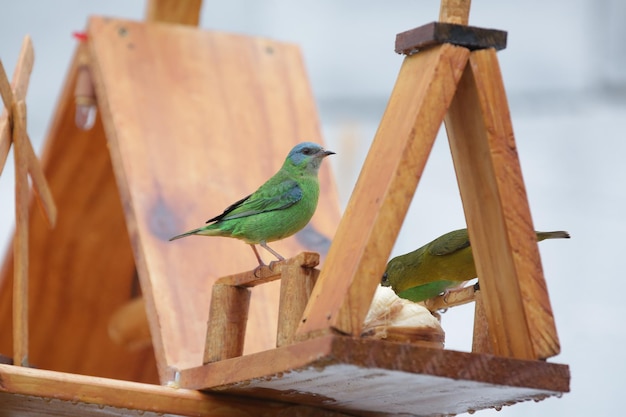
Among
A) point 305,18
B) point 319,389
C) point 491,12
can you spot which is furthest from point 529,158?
point 319,389

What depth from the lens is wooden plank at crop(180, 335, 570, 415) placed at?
198 centimetres

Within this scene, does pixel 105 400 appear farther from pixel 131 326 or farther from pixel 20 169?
pixel 131 326

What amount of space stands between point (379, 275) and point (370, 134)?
4436 millimetres

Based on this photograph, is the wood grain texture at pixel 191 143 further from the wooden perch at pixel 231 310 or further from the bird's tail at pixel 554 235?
the bird's tail at pixel 554 235

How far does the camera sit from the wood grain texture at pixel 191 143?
320 centimetres

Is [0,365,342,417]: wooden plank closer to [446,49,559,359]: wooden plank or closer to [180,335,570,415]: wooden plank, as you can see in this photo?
[180,335,570,415]: wooden plank

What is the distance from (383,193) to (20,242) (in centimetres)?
125

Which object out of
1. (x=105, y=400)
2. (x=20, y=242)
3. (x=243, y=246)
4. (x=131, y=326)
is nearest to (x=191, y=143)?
(x=243, y=246)

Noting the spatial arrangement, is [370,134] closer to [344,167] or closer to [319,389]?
[344,167]

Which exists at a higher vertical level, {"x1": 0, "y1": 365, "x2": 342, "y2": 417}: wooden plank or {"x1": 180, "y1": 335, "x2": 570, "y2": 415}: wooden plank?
{"x1": 180, "y1": 335, "x2": 570, "y2": 415}: wooden plank

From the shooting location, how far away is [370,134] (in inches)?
253

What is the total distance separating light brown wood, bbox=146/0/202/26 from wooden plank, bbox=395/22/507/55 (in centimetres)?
213

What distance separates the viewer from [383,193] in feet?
6.74

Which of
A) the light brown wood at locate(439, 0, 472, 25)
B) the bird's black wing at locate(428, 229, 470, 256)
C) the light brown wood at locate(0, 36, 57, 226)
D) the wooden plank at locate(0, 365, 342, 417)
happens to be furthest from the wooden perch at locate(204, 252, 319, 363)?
the light brown wood at locate(0, 36, 57, 226)
